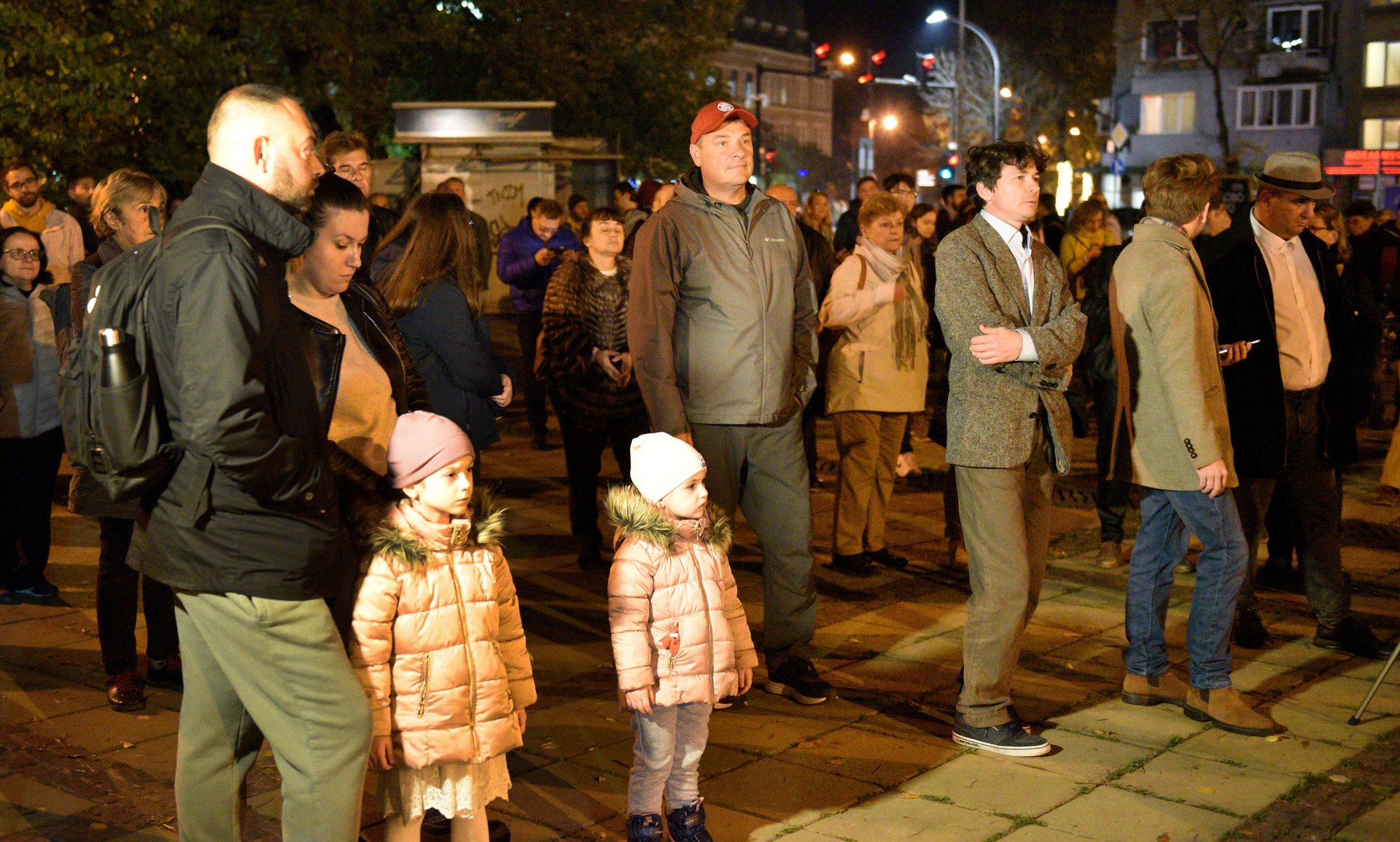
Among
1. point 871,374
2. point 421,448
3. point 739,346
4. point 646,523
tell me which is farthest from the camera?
point 871,374

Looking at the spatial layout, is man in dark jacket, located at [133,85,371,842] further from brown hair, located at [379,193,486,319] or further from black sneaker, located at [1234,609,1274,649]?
black sneaker, located at [1234,609,1274,649]

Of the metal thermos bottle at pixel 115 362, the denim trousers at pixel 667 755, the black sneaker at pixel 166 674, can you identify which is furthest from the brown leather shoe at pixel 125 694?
the metal thermos bottle at pixel 115 362

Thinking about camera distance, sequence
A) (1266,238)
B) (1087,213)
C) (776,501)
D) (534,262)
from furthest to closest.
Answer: (534,262), (1087,213), (1266,238), (776,501)

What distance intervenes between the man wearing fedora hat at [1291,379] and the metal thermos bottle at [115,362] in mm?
4648

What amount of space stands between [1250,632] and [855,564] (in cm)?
218

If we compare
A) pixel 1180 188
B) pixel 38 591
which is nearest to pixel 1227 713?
pixel 1180 188

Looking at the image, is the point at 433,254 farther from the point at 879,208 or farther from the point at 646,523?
the point at 879,208

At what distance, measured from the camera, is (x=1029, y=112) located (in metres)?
69.5

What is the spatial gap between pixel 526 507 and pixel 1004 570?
→ 526 centimetres

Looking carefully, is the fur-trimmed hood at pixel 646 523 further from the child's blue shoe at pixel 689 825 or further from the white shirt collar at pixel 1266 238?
the white shirt collar at pixel 1266 238

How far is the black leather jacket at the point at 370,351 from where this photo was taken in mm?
4129

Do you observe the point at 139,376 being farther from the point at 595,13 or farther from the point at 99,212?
the point at 595,13

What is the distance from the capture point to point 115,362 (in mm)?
3465

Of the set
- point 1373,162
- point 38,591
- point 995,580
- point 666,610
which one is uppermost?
point 1373,162
